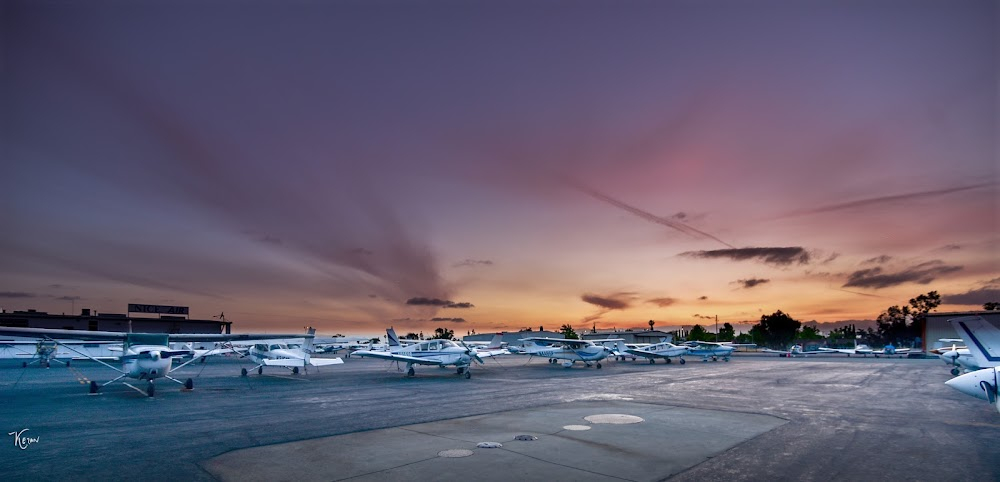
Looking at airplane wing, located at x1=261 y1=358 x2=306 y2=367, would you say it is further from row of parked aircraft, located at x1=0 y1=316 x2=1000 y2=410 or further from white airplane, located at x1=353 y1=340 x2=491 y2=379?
white airplane, located at x1=353 y1=340 x2=491 y2=379

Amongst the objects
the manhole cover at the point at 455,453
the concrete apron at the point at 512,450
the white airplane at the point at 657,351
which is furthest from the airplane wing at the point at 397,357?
the white airplane at the point at 657,351

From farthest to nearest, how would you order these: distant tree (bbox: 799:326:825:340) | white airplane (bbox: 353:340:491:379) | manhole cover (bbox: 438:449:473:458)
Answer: distant tree (bbox: 799:326:825:340) → white airplane (bbox: 353:340:491:379) → manhole cover (bbox: 438:449:473:458)

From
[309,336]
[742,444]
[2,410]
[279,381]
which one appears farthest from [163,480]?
[309,336]

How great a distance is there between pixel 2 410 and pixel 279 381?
→ 13519mm

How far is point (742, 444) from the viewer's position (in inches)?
456

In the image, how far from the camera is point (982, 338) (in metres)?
16.9

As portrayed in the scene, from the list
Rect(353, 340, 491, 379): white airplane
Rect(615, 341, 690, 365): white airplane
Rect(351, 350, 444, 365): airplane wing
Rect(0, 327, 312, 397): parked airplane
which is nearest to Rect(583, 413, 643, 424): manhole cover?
Rect(0, 327, 312, 397): parked airplane

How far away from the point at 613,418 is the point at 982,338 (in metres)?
13.3

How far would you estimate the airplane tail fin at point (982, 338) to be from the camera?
16625 mm

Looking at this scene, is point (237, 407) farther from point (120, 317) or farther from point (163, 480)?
point (120, 317)

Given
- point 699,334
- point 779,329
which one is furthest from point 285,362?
point 699,334

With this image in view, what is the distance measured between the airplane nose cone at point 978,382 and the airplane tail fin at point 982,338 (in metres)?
4.73

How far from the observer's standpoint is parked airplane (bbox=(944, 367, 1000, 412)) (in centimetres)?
1212

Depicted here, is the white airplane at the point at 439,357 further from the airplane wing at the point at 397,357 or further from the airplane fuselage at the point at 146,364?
the airplane fuselage at the point at 146,364
